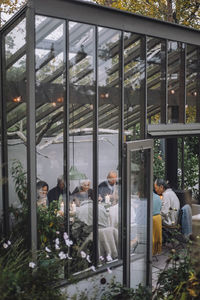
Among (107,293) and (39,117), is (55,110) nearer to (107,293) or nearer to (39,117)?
(39,117)

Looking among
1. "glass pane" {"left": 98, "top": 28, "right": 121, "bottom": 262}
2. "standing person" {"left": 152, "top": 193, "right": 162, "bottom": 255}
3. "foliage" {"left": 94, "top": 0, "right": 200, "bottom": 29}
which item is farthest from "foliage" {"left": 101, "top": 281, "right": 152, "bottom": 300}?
"foliage" {"left": 94, "top": 0, "right": 200, "bottom": 29}

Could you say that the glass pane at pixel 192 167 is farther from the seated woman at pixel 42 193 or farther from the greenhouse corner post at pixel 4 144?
the seated woman at pixel 42 193

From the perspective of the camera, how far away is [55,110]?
4527 millimetres

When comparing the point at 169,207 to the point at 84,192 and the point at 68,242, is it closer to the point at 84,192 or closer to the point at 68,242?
the point at 84,192

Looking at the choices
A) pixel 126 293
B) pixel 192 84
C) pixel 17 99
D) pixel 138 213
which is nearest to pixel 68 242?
pixel 126 293

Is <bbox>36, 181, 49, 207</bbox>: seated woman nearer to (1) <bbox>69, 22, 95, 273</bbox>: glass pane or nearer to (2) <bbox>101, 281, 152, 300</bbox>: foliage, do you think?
(1) <bbox>69, 22, 95, 273</bbox>: glass pane

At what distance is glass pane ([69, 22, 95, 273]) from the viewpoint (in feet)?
15.3

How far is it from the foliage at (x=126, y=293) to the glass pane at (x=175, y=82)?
281 centimetres

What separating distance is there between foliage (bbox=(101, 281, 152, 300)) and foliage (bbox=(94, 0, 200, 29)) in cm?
954

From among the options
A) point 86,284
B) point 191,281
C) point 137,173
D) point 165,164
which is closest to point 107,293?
point 86,284

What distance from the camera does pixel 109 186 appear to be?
5125 mm

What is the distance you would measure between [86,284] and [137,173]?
5.31 ft

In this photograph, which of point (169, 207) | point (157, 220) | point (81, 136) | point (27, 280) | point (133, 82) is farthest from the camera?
point (169, 207)

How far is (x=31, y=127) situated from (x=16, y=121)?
449 mm
